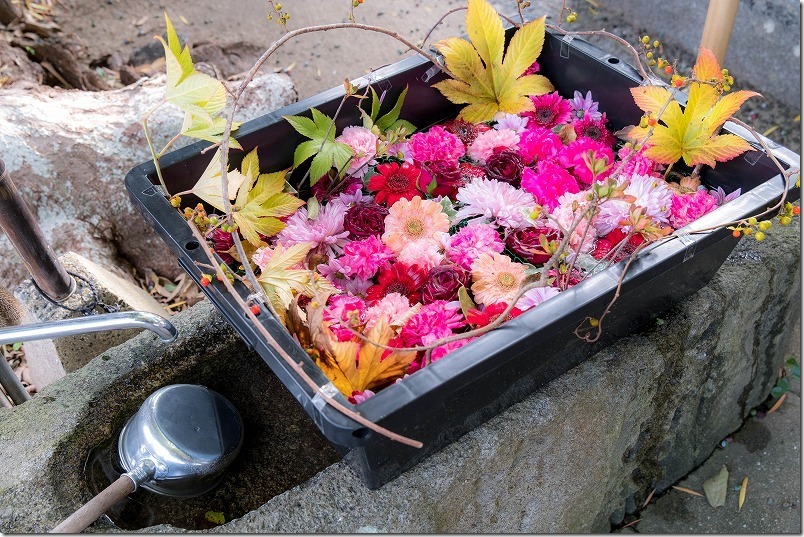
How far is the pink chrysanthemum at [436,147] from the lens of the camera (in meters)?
1.41

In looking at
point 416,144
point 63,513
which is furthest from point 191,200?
point 63,513

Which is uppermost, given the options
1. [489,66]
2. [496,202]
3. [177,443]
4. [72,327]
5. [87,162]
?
[489,66]

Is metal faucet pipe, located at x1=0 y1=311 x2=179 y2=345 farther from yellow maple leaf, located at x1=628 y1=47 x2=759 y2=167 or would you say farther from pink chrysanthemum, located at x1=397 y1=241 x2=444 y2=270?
yellow maple leaf, located at x1=628 y1=47 x2=759 y2=167

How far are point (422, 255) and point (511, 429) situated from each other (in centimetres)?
32

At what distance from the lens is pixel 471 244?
125 cm

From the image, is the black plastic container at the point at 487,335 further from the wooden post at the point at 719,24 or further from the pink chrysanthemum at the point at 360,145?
the wooden post at the point at 719,24

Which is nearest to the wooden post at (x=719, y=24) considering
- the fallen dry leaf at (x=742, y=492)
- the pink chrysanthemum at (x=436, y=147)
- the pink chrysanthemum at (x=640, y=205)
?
the pink chrysanthemum at (x=640, y=205)

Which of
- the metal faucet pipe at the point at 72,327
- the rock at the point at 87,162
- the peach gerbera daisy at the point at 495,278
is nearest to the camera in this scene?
the metal faucet pipe at the point at 72,327

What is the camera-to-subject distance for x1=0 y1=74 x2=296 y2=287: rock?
191cm

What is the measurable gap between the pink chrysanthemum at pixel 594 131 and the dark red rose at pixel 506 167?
165mm

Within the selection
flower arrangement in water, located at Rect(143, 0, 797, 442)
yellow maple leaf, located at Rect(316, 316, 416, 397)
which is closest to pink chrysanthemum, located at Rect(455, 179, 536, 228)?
flower arrangement in water, located at Rect(143, 0, 797, 442)

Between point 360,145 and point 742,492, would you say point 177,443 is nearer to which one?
point 360,145

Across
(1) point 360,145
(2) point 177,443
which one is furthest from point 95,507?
(1) point 360,145

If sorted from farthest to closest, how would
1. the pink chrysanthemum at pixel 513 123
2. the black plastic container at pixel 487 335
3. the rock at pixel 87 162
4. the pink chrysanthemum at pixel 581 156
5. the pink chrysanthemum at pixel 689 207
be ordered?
the rock at pixel 87 162 < the pink chrysanthemum at pixel 513 123 < the pink chrysanthemum at pixel 581 156 < the pink chrysanthemum at pixel 689 207 < the black plastic container at pixel 487 335
